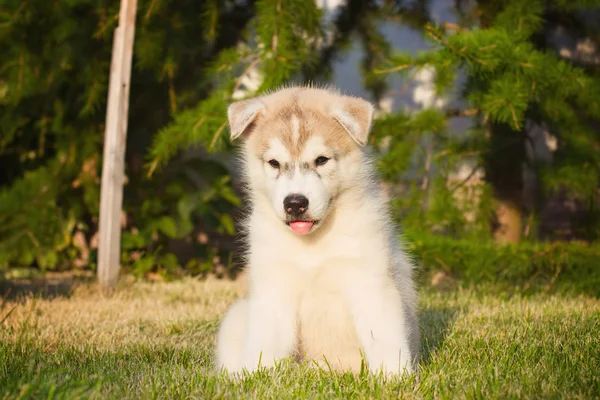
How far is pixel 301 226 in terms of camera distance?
9.24 feet

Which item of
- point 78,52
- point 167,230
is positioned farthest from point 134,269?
point 78,52

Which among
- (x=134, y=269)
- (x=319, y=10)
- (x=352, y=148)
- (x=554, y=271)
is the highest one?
(x=319, y=10)

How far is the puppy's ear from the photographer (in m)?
2.95

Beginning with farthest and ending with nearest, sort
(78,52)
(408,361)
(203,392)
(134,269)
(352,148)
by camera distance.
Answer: (134,269) < (78,52) < (352,148) < (408,361) < (203,392)

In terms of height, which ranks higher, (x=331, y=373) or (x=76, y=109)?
(x=76, y=109)

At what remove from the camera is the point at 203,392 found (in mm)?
2537

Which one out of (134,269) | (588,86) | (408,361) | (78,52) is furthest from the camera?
(134,269)

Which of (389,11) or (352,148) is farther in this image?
(389,11)

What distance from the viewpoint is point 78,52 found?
616 cm

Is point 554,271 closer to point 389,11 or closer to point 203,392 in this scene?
point 389,11

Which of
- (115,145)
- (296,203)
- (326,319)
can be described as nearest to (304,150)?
(296,203)

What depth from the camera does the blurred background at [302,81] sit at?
527 cm

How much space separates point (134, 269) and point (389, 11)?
12.1 ft

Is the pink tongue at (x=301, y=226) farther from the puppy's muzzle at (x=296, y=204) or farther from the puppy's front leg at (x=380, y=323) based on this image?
the puppy's front leg at (x=380, y=323)
